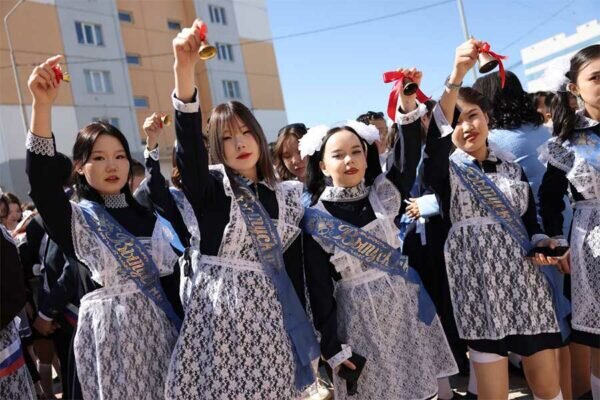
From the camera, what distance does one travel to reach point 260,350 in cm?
195

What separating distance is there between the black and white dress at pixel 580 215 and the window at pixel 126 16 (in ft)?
73.3

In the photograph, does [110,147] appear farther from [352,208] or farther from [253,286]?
[352,208]

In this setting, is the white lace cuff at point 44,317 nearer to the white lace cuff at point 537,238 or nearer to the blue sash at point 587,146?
the white lace cuff at point 537,238

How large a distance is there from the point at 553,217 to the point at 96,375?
214 centimetres

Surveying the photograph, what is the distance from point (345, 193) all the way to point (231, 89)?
23.2 metres

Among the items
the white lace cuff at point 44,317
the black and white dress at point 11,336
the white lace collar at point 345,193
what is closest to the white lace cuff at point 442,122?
the white lace collar at point 345,193

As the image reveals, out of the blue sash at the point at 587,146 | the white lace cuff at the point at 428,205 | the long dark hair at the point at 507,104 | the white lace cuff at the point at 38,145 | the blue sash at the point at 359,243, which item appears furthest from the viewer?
the long dark hair at the point at 507,104

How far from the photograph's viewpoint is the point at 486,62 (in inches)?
80.4

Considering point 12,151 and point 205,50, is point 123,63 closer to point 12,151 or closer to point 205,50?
point 12,151

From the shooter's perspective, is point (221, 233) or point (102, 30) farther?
point (102, 30)

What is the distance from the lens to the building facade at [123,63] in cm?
1800

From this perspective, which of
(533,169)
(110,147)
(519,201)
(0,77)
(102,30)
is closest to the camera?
(110,147)

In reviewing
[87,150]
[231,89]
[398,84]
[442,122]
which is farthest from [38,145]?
[231,89]

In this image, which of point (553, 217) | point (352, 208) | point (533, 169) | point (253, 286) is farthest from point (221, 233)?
point (533, 169)
